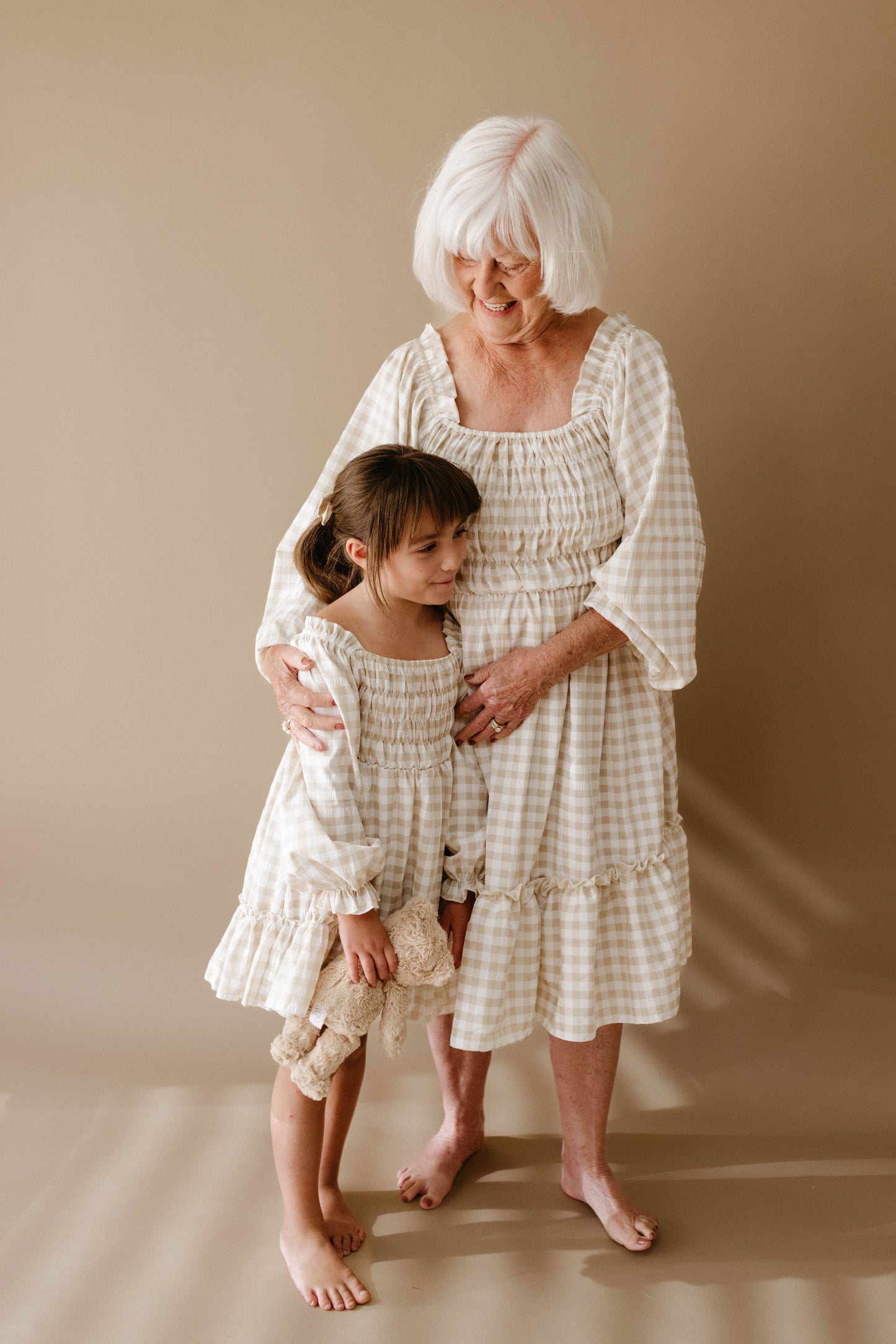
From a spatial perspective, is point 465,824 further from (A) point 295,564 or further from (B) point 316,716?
(A) point 295,564

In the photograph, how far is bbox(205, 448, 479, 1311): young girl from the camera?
170 centimetres

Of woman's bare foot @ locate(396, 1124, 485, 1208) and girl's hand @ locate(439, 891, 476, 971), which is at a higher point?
girl's hand @ locate(439, 891, 476, 971)

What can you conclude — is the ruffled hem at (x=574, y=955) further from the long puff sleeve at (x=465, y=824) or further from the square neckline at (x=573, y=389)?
the square neckline at (x=573, y=389)

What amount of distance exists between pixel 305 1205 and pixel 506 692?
93cm

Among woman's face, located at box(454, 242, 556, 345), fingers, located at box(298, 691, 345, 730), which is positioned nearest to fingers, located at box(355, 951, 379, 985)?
fingers, located at box(298, 691, 345, 730)

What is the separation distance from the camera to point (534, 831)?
1.84 metres

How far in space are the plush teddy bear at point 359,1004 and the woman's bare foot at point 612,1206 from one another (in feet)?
1.77

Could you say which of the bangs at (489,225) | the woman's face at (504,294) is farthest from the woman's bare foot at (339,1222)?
the bangs at (489,225)

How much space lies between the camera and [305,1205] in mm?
1909

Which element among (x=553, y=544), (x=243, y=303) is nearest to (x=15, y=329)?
(x=243, y=303)

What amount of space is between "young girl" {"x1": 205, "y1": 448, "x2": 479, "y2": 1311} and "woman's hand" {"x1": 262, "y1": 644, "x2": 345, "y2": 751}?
0.02 meters

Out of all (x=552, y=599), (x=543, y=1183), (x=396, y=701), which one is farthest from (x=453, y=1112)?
(x=552, y=599)

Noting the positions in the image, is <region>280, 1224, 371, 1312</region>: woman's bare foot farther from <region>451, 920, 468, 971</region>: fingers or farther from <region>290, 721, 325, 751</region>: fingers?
<region>290, 721, 325, 751</region>: fingers

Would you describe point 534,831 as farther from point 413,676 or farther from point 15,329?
point 15,329
